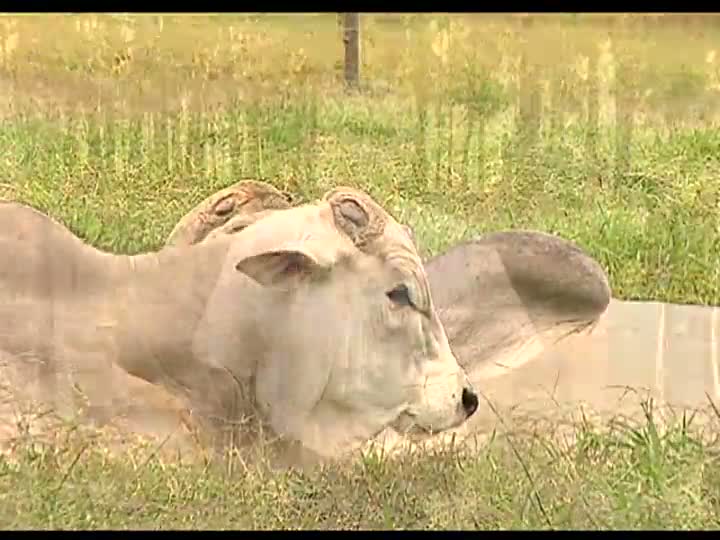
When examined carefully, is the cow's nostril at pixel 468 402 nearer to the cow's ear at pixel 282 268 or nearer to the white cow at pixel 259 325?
the white cow at pixel 259 325

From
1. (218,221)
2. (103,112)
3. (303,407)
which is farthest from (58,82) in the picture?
(303,407)

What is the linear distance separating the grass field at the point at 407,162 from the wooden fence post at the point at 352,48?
0.01 metres

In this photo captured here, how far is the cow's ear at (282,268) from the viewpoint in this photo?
261 centimetres

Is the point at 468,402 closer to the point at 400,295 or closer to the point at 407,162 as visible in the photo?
the point at 400,295

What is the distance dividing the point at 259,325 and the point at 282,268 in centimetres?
7

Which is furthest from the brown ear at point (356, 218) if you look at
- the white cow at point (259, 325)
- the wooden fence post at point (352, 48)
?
the wooden fence post at point (352, 48)

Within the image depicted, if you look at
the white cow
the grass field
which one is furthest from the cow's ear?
the grass field

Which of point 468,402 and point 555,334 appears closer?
point 468,402

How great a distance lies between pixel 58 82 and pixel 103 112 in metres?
0.06

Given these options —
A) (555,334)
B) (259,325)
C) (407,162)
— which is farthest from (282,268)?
(555,334)

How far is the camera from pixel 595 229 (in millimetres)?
2705

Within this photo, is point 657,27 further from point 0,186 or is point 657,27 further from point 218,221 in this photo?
point 0,186

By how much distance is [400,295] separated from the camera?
2650 millimetres

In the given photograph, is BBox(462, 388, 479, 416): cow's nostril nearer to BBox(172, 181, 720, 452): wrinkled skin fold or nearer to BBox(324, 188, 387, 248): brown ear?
BBox(172, 181, 720, 452): wrinkled skin fold
